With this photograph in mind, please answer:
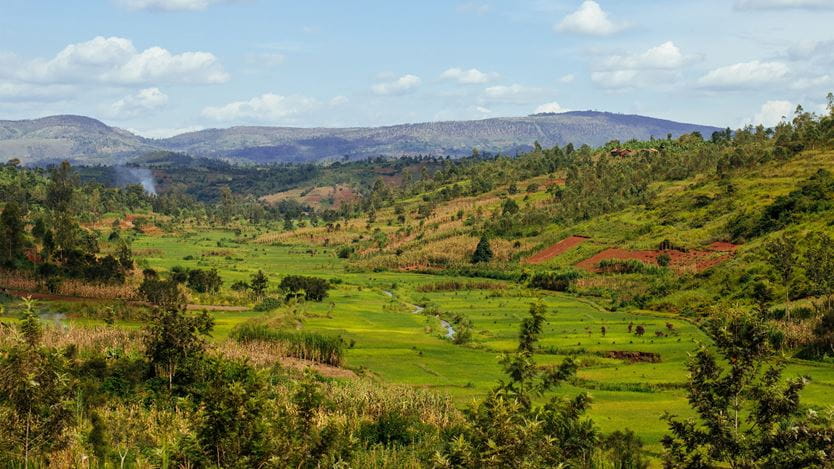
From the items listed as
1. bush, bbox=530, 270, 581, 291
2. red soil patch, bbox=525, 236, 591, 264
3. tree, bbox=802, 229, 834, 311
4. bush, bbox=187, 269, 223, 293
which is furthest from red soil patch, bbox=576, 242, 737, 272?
bush, bbox=187, 269, 223, 293

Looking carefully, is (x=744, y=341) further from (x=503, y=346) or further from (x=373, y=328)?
(x=373, y=328)

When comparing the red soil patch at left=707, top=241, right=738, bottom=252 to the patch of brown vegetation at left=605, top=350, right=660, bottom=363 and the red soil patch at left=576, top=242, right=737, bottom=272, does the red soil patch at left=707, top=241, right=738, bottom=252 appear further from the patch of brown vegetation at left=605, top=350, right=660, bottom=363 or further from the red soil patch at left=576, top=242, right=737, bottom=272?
the patch of brown vegetation at left=605, top=350, right=660, bottom=363

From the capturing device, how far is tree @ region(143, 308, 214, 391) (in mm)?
29484

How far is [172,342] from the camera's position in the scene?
2964 centimetres

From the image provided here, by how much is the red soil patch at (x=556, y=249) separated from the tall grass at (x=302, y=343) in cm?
6547

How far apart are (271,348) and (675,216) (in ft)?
238

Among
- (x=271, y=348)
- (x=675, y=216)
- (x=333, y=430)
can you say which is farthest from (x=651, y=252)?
(x=333, y=430)

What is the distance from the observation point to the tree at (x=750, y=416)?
49.0 feet

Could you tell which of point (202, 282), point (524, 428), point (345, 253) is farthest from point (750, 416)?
point (345, 253)

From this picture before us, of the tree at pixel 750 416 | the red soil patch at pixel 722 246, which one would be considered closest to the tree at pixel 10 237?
the tree at pixel 750 416

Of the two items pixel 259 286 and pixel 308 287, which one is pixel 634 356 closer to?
pixel 308 287

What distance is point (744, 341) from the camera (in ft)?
56.4

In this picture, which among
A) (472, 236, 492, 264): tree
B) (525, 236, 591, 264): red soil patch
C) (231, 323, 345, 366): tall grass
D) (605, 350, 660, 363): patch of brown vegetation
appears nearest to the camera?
(231, 323, 345, 366): tall grass

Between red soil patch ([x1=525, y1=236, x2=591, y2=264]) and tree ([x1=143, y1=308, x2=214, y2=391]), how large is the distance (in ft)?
265
